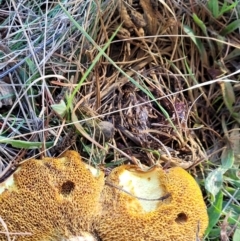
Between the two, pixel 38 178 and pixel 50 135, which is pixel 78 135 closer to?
pixel 50 135

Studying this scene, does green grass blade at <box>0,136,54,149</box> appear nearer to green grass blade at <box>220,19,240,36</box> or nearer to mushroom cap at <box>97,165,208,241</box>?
mushroom cap at <box>97,165,208,241</box>

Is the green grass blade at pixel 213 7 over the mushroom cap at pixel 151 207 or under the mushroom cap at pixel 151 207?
over

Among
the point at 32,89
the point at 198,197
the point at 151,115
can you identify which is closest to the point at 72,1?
the point at 32,89

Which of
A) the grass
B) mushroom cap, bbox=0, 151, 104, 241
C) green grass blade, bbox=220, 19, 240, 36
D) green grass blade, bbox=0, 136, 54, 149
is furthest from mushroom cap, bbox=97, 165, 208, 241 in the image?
green grass blade, bbox=220, 19, 240, 36

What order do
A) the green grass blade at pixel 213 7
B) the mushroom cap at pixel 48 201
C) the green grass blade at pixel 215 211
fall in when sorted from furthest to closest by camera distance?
the green grass blade at pixel 213 7
the green grass blade at pixel 215 211
the mushroom cap at pixel 48 201

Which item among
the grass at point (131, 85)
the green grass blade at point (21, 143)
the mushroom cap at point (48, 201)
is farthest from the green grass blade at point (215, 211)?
the green grass blade at point (21, 143)

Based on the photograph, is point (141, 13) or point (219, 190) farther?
point (141, 13)

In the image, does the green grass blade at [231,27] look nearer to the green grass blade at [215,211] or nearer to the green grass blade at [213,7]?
the green grass blade at [213,7]
